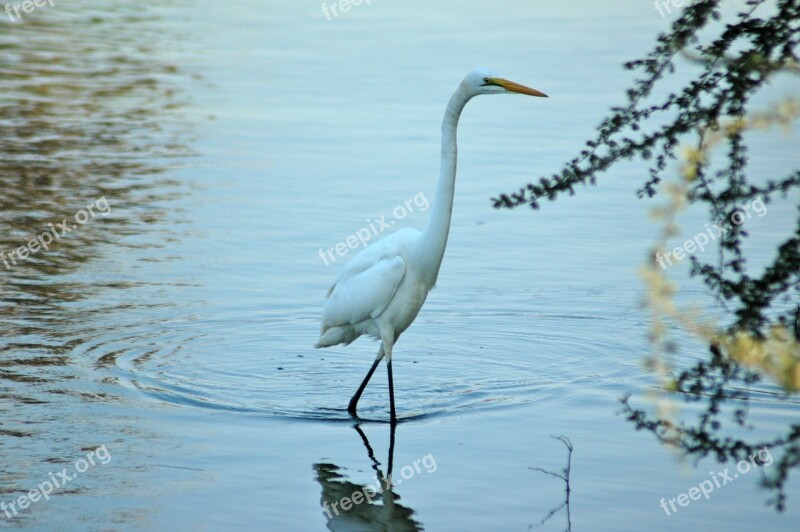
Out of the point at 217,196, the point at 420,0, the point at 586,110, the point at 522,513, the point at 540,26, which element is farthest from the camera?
the point at 420,0

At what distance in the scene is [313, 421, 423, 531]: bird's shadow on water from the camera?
546 cm

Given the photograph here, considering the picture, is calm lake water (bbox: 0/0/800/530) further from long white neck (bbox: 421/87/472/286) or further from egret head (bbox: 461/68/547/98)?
egret head (bbox: 461/68/547/98)

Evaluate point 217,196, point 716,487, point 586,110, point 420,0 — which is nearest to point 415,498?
point 716,487

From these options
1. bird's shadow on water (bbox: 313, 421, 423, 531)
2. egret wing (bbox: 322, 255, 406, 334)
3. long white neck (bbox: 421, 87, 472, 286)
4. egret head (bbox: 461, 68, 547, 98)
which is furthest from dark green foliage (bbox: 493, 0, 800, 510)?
egret wing (bbox: 322, 255, 406, 334)

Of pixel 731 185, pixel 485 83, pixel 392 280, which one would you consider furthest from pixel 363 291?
pixel 731 185

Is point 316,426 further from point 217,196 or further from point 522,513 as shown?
point 217,196

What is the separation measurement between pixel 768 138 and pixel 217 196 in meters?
6.09

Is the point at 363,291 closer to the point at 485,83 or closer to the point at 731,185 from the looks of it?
the point at 485,83

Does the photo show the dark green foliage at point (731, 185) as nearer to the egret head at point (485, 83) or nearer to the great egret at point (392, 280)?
the egret head at point (485, 83)

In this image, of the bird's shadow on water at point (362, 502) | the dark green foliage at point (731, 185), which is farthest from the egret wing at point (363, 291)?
the dark green foliage at point (731, 185)

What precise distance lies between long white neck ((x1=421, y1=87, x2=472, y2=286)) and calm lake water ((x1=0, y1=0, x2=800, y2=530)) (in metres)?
0.94

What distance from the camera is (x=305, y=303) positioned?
8.80m

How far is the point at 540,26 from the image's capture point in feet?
65.8

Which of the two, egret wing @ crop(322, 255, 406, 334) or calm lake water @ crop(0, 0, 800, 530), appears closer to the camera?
calm lake water @ crop(0, 0, 800, 530)
